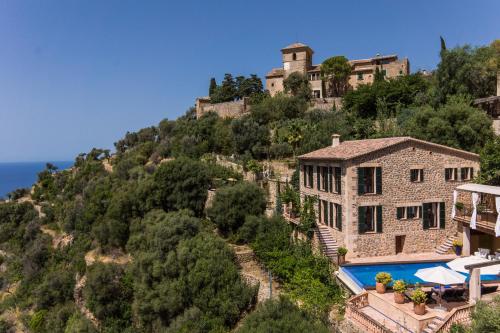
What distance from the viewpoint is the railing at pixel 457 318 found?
12.6 metres

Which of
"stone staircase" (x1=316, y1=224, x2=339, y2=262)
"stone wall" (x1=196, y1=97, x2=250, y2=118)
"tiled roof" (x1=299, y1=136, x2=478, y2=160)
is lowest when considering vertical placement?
"stone staircase" (x1=316, y1=224, x2=339, y2=262)

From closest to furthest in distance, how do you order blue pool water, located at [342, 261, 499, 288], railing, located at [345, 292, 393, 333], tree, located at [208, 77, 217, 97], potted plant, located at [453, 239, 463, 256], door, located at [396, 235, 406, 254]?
1. railing, located at [345, 292, 393, 333]
2. blue pool water, located at [342, 261, 499, 288]
3. potted plant, located at [453, 239, 463, 256]
4. door, located at [396, 235, 406, 254]
5. tree, located at [208, 77, 217, 97]

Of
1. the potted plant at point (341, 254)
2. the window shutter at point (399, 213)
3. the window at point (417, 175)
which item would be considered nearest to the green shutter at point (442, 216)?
the window at point (417, 175)

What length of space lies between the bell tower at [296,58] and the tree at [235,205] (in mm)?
35349

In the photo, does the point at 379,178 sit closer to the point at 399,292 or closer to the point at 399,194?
the point at 399,194

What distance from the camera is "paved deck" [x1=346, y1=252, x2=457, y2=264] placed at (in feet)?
67.0

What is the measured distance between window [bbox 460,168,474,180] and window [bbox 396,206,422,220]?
3.57 m

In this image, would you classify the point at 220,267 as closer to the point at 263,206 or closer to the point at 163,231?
the point at 163,231

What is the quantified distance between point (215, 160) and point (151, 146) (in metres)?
20.2

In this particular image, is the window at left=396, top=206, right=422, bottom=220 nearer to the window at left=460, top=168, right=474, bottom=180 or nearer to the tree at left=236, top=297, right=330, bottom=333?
the window at left=460, top=168, right=474, bottom=180

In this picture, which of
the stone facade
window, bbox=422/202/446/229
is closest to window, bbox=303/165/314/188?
the stone facade

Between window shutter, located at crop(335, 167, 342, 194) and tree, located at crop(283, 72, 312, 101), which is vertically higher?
tree, located at crop(283, 72, 312, 101)

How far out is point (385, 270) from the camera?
763 inches

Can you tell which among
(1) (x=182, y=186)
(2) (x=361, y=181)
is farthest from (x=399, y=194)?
(1) (x=182, y=186)
